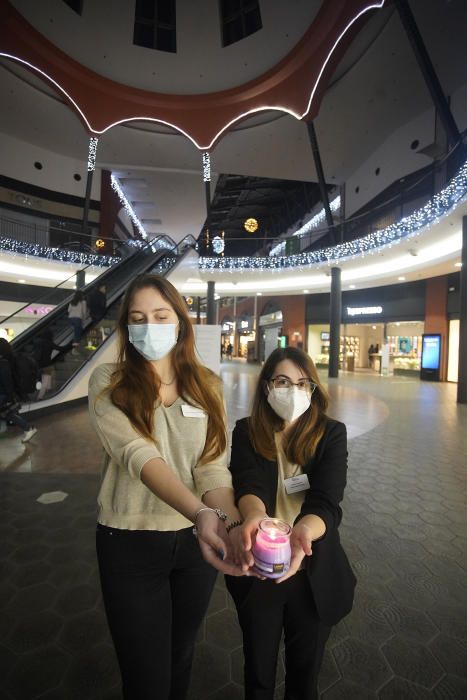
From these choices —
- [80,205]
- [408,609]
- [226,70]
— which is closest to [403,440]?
[408,609]

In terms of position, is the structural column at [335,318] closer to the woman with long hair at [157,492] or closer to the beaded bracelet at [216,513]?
the woman with long hair at [157,492]

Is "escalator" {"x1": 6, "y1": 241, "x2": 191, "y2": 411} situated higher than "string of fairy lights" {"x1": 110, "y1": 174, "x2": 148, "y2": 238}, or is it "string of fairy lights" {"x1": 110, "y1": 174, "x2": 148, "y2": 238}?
"string of fairy lights" {"x1": 110, "y1": 174, "x2": 148, "y2": 238}

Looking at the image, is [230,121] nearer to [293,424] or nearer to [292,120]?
[292,120]

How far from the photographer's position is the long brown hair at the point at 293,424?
143 cm

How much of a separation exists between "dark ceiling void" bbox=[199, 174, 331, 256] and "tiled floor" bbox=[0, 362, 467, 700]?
1693 centimetres

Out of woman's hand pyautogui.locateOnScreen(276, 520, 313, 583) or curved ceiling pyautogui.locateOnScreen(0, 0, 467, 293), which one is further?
curved ceiling pyautogui.locateOnScreen(0, 0, 467, 293)

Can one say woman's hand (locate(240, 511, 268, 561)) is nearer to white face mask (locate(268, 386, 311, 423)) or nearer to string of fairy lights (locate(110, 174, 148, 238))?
white face mask (locate(268, 386, 311, 423))

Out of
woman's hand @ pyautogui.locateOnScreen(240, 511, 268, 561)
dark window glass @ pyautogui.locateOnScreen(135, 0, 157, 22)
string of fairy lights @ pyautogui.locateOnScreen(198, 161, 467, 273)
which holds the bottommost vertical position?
woman's hand @ pyautogui.locateOnScreen(240, 511, 268, 561)

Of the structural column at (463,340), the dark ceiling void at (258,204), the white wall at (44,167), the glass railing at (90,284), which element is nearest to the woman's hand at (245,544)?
the glass railing at (90,284)

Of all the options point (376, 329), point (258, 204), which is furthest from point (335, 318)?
point (258, 204)

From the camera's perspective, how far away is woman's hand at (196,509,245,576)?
3.13 ft

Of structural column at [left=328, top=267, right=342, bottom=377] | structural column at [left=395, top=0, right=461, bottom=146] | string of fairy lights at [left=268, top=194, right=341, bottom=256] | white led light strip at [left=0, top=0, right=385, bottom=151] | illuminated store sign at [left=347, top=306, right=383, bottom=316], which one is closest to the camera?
structural column at [left=395, top=0, right=461, bottom=146]

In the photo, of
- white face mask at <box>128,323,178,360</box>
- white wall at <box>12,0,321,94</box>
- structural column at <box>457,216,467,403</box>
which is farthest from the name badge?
white wall at <box>12,0,321,94</box>

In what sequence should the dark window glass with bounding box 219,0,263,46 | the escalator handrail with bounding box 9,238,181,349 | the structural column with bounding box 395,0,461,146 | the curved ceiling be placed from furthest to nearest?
1. the dark window glass with bounding box 219,0,263,46
2. the curved ceiling
3. the structural column with bounding box 395,0,461,146
4. the escalator handrail with bounding box 9,238,181,349
